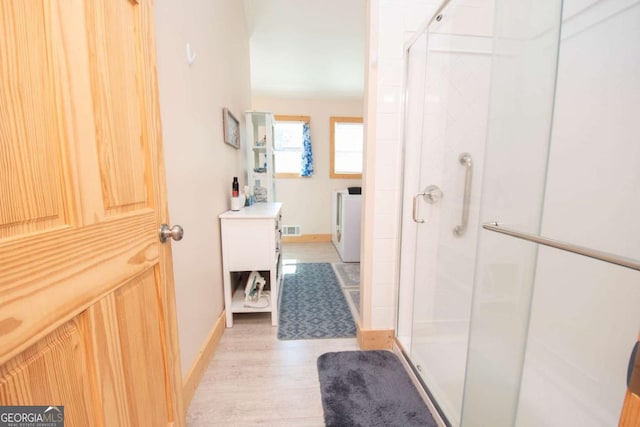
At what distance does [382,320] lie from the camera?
5.31 feet

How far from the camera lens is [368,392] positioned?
1.27m

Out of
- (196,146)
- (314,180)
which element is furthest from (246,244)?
(314,180)

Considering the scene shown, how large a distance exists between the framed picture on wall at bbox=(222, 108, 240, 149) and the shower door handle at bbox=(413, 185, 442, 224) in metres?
1.38

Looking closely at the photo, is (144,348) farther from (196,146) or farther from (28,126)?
(196,146)

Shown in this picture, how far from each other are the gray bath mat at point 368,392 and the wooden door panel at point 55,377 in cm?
97

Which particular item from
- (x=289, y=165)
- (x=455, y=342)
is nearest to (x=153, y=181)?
(x=455, y=342)

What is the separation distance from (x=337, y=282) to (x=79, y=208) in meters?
2.38

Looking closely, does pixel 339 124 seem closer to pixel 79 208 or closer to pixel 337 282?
Answer: pixel 337 282

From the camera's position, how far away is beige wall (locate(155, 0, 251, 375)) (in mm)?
1093

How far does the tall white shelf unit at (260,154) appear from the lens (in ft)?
8.25

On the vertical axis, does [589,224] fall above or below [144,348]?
above

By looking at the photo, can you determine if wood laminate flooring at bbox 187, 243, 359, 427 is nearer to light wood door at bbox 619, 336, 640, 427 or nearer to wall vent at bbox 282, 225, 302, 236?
light wood door at bbox 619, 336, 640, 427

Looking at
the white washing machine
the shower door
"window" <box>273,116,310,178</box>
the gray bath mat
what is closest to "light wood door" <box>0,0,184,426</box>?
the gray bath mat

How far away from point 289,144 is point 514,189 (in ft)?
12.2
